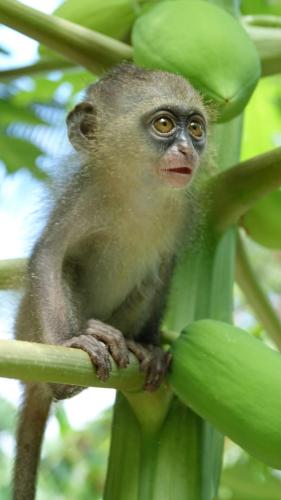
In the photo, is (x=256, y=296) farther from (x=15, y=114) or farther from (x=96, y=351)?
(x=15, y=114)

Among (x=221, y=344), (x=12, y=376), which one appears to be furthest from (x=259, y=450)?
(x=12, y=376)

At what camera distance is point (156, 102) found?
2271 millimetres

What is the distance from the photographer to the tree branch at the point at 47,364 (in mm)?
1221

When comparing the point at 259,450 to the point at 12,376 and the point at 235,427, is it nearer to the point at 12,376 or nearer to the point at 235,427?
the point at 235,427

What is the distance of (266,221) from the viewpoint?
186 centimetres

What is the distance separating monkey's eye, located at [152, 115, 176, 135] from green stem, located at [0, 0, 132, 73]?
346 millimetres

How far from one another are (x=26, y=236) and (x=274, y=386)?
3.15ft

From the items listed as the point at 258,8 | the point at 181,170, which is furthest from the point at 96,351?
the point at 258,8

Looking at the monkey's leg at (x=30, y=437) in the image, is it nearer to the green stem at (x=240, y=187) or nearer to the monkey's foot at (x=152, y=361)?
the monkey's foot at (x=152, y=361)

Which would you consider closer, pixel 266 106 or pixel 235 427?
pixel 235 427

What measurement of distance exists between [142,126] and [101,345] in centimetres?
82

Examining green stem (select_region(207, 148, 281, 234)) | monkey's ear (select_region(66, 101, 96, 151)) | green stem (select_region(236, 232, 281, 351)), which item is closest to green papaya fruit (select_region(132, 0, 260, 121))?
green stem (select_region(207, 148, 281, 234))

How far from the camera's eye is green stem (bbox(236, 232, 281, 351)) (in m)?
1.97

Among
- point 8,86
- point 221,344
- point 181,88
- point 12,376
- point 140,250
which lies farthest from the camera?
point 8,86
